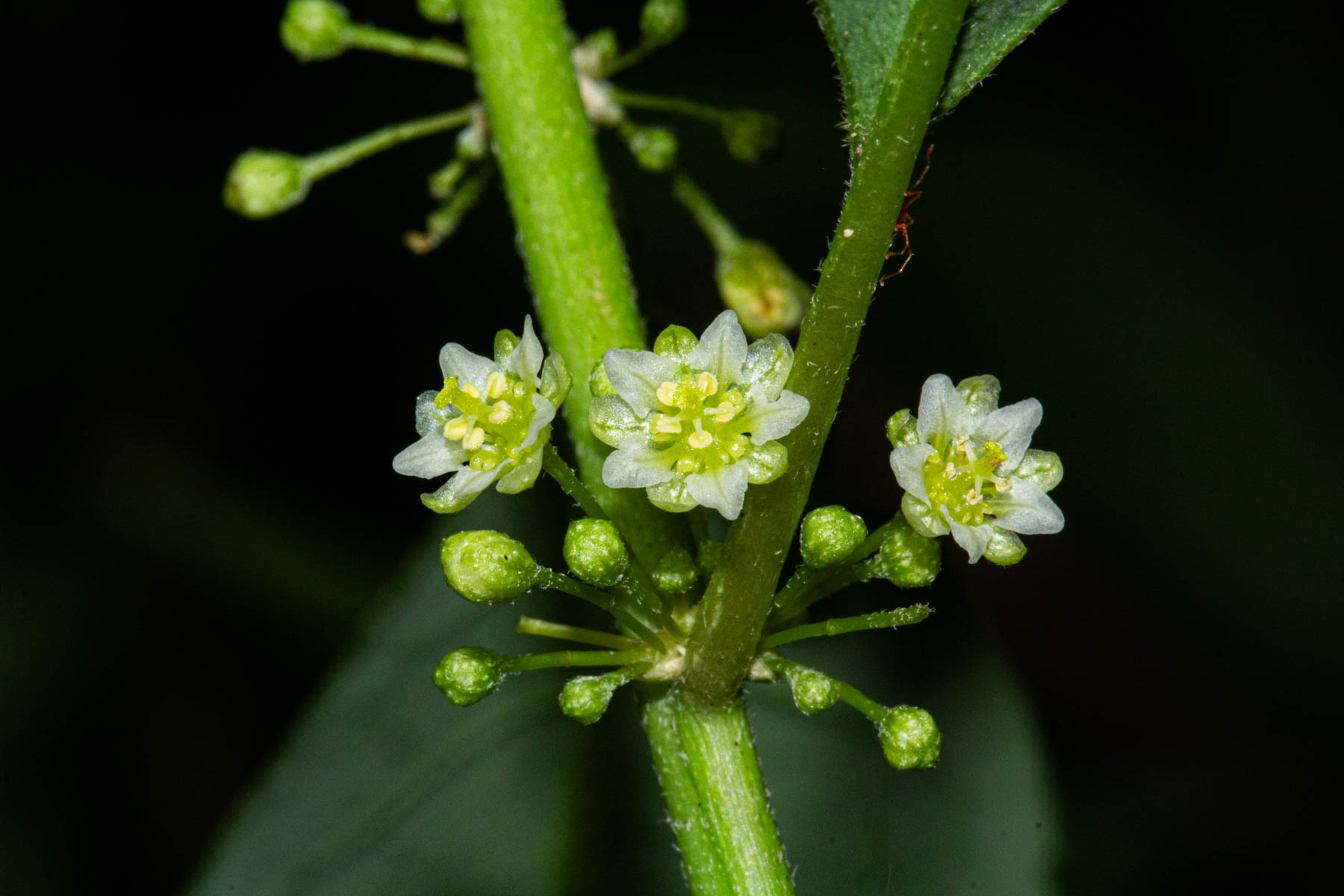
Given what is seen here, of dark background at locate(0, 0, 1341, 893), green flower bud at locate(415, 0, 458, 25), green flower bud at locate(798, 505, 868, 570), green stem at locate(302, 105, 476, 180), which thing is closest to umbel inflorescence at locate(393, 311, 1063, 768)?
green flower bud at locate(798, 505, 868, 570)

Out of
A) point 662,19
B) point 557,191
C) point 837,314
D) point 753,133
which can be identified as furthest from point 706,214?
point 837,314

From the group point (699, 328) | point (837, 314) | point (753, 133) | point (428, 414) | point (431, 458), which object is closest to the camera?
point (837, 314)

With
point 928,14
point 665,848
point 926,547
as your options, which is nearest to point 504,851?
point 665,848

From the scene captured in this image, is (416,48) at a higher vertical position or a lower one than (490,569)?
higher

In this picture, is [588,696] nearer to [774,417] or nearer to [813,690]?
[813,690]

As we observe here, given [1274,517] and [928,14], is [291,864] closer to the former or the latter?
[928,14]

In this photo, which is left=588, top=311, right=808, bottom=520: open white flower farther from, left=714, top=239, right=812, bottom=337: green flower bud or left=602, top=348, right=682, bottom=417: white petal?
left=714, top=239, right=812, bottom=337: green flower bud

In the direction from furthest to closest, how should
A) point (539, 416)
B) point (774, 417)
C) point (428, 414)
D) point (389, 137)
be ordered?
point (389, 137) → point (428, 414) → point (539, 416) → point (774, 417)

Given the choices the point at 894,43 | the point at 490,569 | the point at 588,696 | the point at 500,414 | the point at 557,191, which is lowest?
the point at 588,696
